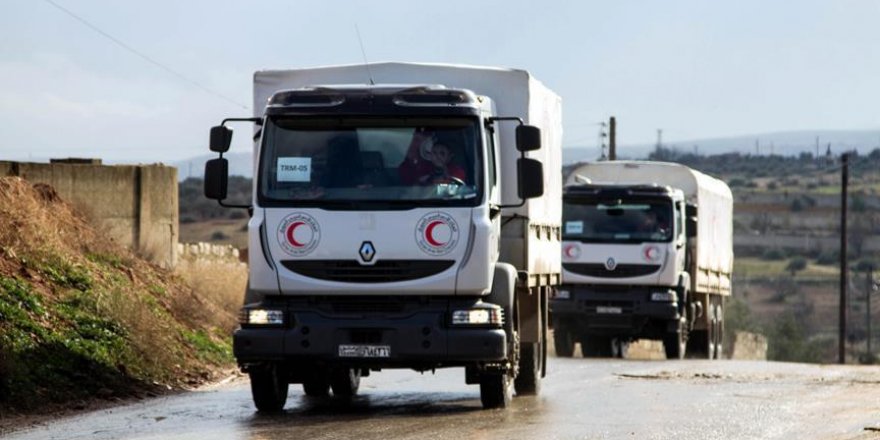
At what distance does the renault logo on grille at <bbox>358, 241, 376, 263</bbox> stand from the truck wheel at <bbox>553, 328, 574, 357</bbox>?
1679cm

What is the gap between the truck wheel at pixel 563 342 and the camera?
105ft

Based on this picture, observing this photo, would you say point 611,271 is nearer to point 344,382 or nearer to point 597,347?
point 597,347

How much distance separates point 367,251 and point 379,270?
0.20 m

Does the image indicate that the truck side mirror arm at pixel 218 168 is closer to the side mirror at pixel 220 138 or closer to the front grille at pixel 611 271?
the side mirror at pixel 220 138

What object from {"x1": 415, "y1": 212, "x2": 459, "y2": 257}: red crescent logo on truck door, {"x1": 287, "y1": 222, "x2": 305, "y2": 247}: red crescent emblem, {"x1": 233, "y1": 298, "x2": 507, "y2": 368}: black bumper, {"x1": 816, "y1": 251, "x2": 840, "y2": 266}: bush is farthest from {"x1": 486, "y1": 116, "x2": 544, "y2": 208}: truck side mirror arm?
{"x1": 816, "y1": 251, "x2": 840, "y2": 266}: bush

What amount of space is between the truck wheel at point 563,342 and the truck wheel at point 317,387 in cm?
1351

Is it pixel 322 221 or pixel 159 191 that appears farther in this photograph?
pixel 159 191

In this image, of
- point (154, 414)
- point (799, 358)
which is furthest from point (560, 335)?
point (799, 358)

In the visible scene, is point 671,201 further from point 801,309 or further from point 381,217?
point 801,309

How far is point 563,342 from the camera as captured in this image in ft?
105

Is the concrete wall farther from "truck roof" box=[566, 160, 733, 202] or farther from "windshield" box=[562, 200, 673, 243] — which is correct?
"truck roof" box=[566, 160, 733, 202]

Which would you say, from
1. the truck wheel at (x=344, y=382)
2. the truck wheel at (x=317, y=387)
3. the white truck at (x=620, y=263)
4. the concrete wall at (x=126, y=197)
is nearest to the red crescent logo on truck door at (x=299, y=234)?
the truck wheel at (x=317, y=387)

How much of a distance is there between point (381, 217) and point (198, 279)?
1236cm

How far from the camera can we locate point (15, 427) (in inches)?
598
